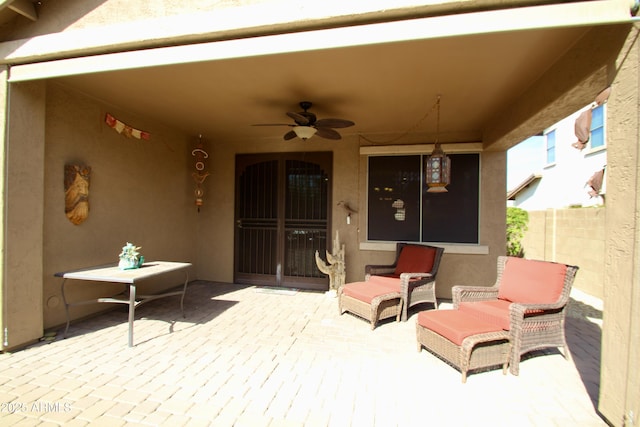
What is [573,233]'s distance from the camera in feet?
19.6

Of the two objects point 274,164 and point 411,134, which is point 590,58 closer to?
point 411,134

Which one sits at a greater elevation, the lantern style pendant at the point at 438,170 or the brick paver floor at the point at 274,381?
the lantern style pendant at the point at 438,170

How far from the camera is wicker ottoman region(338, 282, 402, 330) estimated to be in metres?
3.55

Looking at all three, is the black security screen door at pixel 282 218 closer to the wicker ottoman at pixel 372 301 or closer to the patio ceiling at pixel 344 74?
the patio ceiling at pixel 344 74

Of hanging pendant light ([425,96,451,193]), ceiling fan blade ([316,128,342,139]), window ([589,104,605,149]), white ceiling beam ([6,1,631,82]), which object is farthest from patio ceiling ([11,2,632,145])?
window ([589,104,605,149])

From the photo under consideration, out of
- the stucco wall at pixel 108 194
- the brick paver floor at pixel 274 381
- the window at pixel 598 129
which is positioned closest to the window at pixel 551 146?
the window at pixel 598 129

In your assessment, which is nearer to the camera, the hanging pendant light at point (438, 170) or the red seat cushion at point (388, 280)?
the hanging pendant light at point (438, 170)

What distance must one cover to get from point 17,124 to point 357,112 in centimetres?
378

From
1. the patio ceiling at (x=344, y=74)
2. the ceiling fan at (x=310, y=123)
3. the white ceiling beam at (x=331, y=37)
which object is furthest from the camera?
the ceiling fan at (x=310, y=123)

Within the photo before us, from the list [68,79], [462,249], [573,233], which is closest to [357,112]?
[462,249]

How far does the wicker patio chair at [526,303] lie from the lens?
2633mm

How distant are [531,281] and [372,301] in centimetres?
171

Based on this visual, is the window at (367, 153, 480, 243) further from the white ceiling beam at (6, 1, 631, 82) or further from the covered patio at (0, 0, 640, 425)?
the white ceiling beam at (6, 1, 631, 82)

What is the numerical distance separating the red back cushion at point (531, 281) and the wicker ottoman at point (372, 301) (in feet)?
3.98
